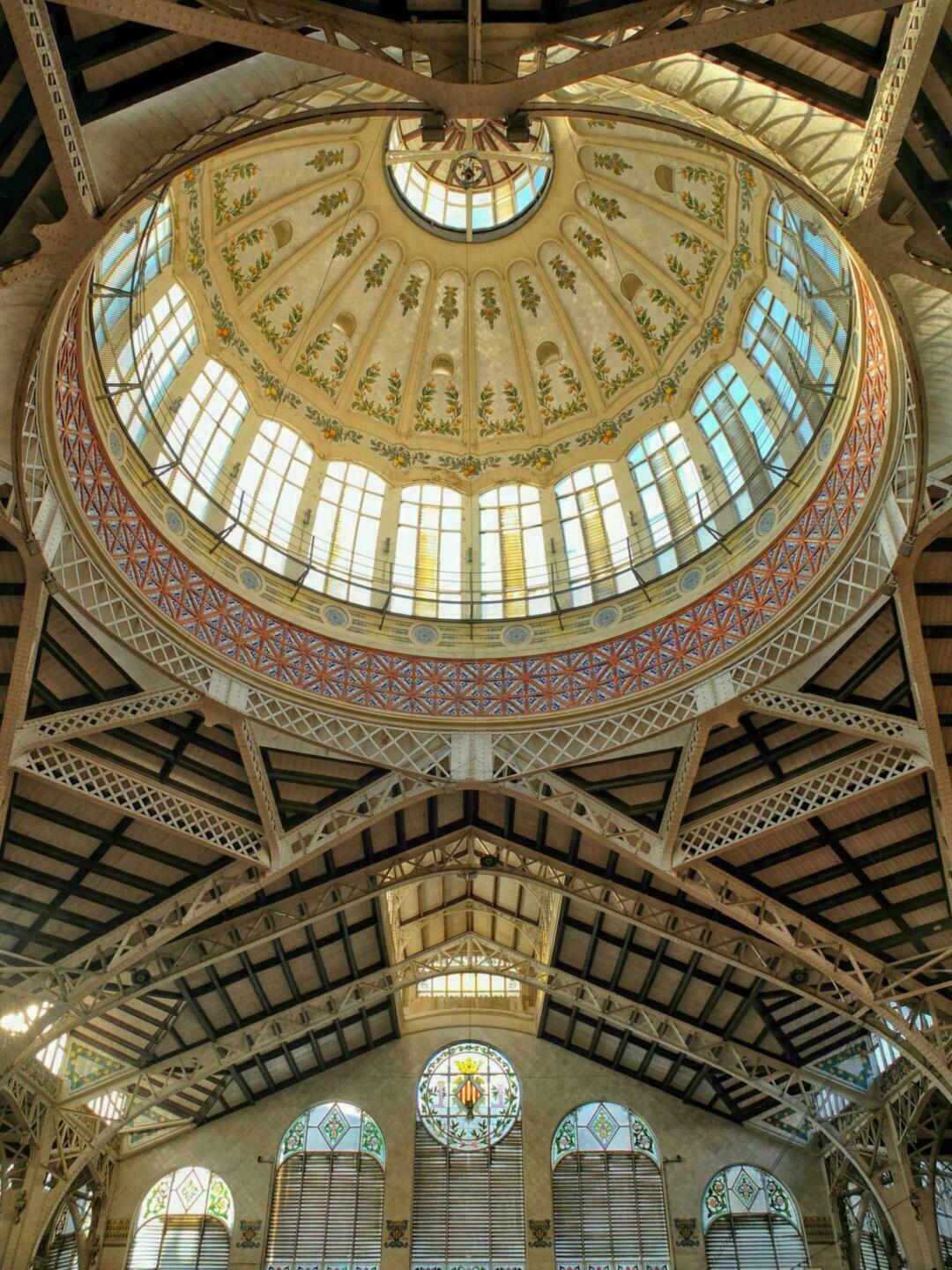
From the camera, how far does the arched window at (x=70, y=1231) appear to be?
2994 cm

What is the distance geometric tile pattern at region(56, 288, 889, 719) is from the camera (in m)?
18.2

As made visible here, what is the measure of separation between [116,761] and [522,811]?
9406 millimetres

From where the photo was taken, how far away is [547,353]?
28.8m

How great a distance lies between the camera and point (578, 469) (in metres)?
27.7

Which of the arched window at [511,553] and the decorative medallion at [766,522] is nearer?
the decorative medallion at [766,522]

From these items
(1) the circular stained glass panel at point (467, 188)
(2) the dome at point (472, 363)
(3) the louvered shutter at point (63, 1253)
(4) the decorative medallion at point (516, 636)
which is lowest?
(3) the louvered shutter at point (63, 1253)

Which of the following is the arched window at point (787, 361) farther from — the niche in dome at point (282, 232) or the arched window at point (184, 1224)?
the arched window at point (184, 1224)

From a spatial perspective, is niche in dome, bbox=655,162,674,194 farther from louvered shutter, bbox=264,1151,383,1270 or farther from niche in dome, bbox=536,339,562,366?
louvered shutter, bbox=264,1151,383,1270

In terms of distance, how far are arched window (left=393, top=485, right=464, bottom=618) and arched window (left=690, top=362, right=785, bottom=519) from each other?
275 inches

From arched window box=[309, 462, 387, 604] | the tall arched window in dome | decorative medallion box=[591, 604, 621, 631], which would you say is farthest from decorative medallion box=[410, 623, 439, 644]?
the tall arched window in dome

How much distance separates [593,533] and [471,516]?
3461mm

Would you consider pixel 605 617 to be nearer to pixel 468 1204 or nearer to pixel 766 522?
pixel 766 522

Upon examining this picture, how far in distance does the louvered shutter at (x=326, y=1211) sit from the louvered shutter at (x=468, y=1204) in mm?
1434

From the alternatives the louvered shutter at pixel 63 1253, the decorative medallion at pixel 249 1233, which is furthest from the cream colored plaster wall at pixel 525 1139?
the louvered shutter at pixel 63 1253
